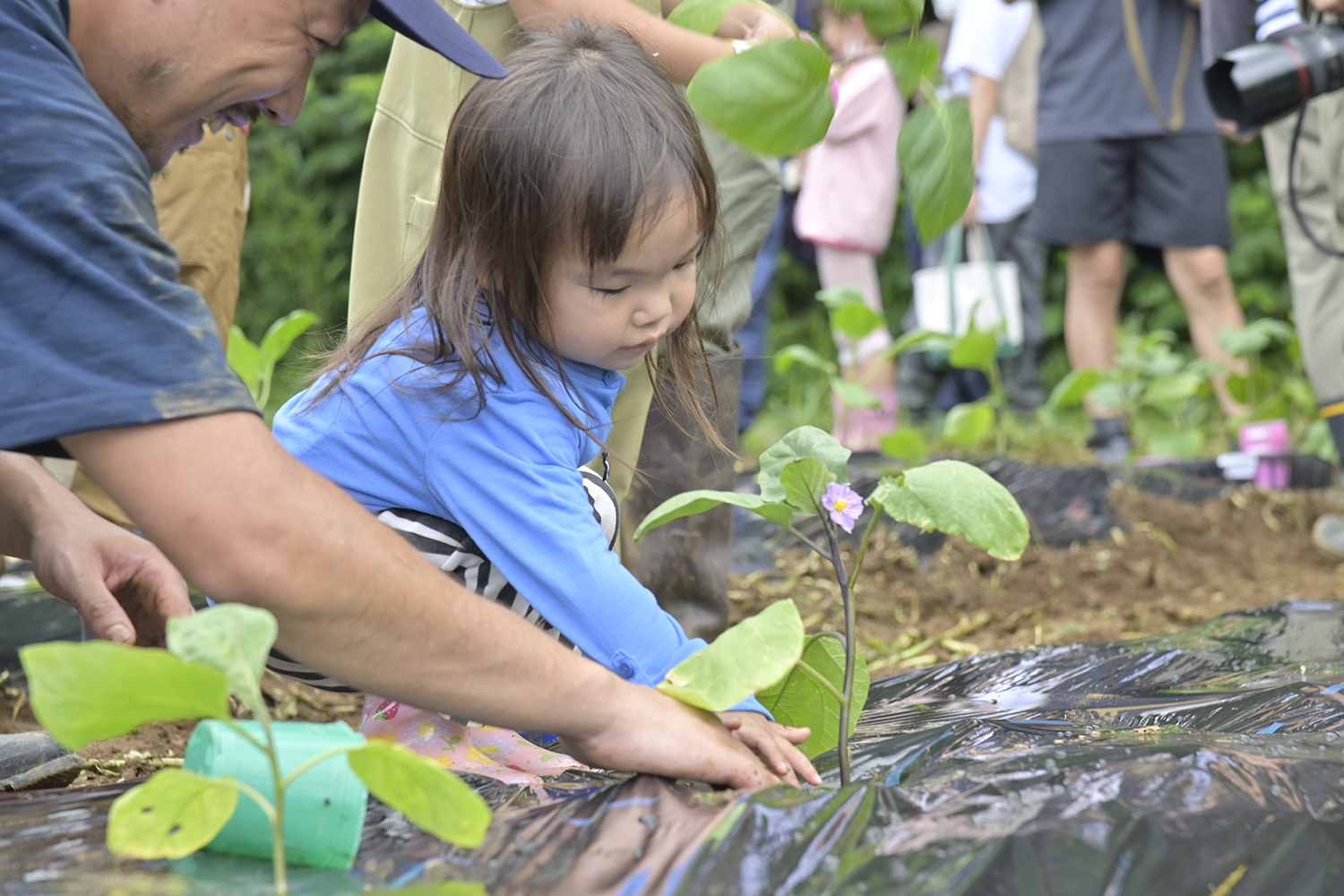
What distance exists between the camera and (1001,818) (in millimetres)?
884

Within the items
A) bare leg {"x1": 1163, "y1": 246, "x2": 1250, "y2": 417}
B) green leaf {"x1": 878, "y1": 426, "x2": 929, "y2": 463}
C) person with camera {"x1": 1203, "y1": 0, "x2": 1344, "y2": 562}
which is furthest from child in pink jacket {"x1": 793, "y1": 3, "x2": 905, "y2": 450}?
person with camera {"x1": 1203, "y1": 0, "x2": 1344, "y2": 562}

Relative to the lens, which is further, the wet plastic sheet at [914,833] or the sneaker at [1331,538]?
the sneaker at [1331,538]

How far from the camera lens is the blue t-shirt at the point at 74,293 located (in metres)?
0.76

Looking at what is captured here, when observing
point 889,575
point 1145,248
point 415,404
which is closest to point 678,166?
point 415,404

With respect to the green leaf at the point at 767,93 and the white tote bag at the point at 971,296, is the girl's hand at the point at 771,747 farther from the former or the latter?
the white tote bag at the point at 971,296

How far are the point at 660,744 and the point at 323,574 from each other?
0.30 metres

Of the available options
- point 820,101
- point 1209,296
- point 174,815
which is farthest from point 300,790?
point 1209,296

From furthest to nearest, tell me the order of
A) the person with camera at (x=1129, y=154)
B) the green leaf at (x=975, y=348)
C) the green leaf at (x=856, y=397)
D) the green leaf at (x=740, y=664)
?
the person with camera at (x=1129, y=154) → the green leaf at (x=975, y=348) → the green leaf at (x=856, y=397) → the green leaf at (x=740, y=664)

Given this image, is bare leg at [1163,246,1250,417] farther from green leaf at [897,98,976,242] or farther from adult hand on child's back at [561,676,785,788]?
adult hand on child's back at [561,676,785,788]

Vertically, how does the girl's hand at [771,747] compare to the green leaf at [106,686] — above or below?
below

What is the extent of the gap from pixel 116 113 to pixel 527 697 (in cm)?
56

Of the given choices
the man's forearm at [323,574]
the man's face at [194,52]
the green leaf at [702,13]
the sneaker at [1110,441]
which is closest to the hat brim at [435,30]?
the man's face at [194,52]

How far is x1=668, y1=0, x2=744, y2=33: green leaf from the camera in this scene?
1.00 metres

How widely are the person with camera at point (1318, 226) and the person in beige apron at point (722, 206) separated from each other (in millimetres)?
1344
